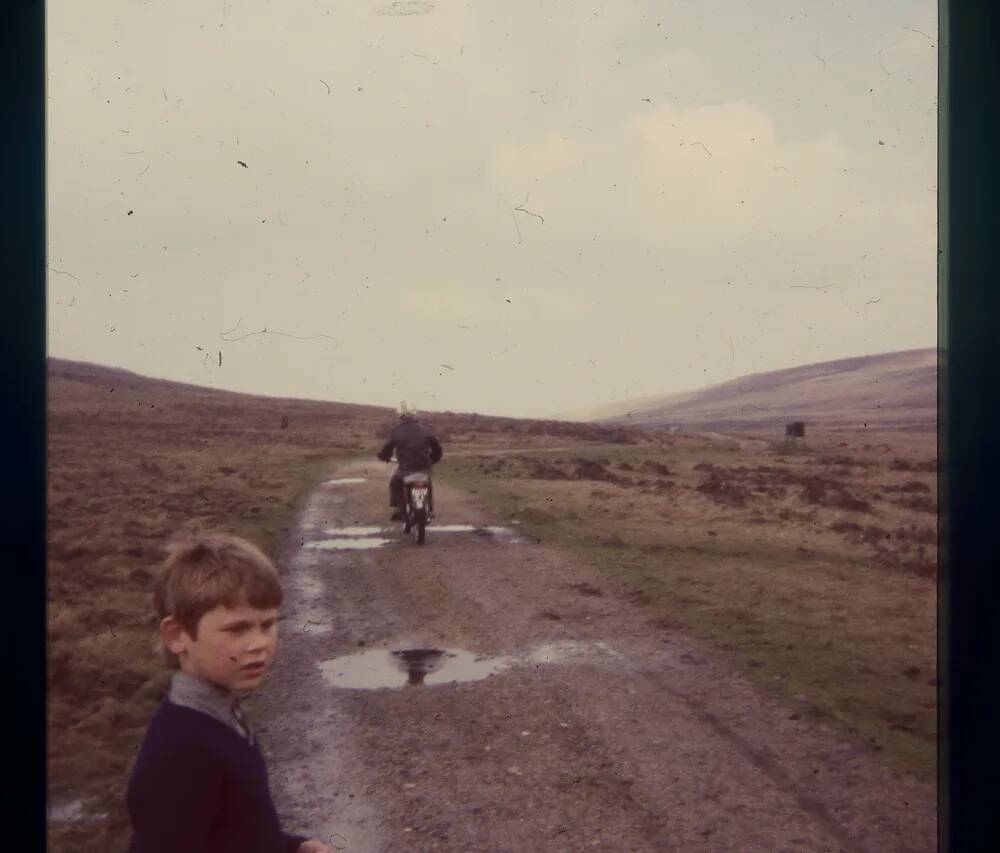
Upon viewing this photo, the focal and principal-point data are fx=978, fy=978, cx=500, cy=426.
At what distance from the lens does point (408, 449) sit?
623 cm

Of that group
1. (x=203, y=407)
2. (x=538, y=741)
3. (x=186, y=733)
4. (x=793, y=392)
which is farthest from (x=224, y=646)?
(x=793, y=392)

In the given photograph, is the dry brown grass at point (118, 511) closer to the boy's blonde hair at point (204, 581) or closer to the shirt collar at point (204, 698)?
the boy's blonde hair at point (204, 581)

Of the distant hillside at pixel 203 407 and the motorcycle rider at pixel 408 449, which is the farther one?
the motorcycle rider at pixel 408 449

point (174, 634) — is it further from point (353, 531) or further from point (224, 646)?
point (353, 531)

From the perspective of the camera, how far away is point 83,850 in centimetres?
→ 318

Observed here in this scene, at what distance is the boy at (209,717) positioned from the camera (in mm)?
1897

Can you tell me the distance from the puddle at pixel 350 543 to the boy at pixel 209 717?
590cm

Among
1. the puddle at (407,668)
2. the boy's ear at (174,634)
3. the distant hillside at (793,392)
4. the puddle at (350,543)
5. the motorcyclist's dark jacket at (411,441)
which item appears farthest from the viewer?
the puddle at (350,543)

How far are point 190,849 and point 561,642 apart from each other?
4.12 meters

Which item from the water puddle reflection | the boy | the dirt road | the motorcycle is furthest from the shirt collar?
the motorcycle

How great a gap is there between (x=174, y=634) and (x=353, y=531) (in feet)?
24.7

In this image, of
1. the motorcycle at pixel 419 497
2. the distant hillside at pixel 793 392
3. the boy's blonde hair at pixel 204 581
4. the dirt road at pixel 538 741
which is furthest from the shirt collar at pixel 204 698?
the motorcycle at pixel 419 497

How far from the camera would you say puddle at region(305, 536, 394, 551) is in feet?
26.9

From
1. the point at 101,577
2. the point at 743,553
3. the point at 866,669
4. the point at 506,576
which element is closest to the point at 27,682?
the point at 101,577
